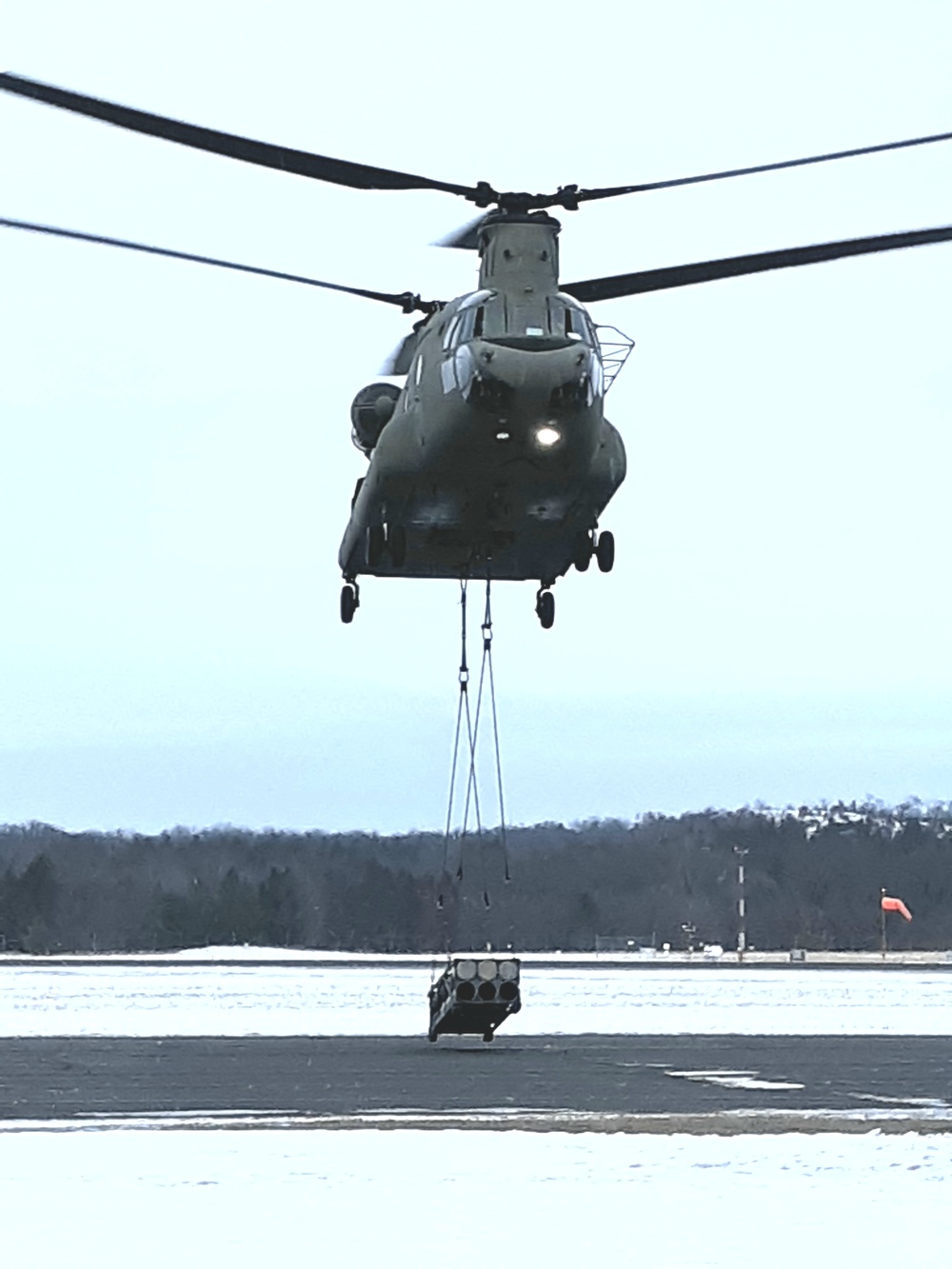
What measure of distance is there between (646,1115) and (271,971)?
74172 millimetres

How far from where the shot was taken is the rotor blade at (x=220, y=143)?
15250 mm

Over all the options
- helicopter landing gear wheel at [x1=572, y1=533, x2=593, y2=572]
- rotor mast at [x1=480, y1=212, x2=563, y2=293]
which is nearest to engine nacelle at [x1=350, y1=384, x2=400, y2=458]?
helicopter landing gear wheel at [x1=572, y1=533, x2=593, y2=572]

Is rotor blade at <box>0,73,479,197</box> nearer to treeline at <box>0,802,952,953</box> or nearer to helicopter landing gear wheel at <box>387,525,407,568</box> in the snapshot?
helicopter landing gear wheel at <box>387,525,407,568</box>

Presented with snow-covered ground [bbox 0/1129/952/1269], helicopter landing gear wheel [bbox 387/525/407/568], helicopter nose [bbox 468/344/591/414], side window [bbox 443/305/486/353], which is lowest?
snow-covered ground [bbox 0/1129/952/1269]

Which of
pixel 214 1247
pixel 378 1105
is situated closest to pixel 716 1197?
pixel 214 1247

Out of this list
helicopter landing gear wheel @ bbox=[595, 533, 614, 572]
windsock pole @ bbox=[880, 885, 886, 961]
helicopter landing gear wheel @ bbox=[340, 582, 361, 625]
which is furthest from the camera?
windsock pole @ bbox=[880, 885, 886, 961]

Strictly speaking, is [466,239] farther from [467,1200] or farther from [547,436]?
[467,1200]

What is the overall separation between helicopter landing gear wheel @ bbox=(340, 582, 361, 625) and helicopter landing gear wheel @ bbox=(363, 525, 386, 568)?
7.54ft

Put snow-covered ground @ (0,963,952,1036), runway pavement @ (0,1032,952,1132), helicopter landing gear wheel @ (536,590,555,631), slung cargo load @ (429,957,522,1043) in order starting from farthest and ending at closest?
1. snow-covered ground @ (0,963,952,1036)
2. slung cargo load @ (429,957,522,1043)
3. runway pavement @ (0,1032,952,1132)
4. helicopter landing gear wheel @ (536,590,555,631)

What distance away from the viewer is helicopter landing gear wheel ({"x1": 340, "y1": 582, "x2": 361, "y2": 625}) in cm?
2656

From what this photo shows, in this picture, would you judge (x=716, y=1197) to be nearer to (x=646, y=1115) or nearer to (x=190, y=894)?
(x=646, y=1115)

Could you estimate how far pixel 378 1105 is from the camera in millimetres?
28719

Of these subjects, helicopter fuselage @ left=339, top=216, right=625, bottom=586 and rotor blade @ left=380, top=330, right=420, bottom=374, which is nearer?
helicopter fuselage @ left=339, top=216, right=625, bottom=586

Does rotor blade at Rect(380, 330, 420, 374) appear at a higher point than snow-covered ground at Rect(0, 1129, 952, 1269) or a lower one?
higher
